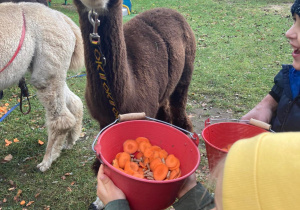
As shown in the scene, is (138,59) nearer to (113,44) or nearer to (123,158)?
(113,44)

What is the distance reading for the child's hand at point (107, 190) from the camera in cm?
121

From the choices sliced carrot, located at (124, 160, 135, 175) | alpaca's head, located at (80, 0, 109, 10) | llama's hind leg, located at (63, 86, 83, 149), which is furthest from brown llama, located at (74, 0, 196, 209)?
llama's hind leg, located at (63, 86, 83, 149)

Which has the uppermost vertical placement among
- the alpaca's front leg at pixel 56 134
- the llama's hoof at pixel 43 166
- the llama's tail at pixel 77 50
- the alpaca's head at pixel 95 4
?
the alpaca's head at pixel 95 4

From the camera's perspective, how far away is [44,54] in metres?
2.71

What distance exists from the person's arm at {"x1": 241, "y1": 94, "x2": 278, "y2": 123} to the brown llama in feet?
2.66

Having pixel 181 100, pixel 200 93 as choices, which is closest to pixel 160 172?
pixel 181 100

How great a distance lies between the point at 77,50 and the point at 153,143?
1.83 m

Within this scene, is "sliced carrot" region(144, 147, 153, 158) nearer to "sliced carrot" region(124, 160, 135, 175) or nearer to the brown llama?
"sliced carrot" region(124, 160, 135, 175)

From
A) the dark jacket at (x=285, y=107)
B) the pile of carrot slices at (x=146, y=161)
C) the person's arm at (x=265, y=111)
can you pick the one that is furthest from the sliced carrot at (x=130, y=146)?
the dark jacket at (x=285, y=107)

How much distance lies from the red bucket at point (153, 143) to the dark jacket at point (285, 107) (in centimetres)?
64

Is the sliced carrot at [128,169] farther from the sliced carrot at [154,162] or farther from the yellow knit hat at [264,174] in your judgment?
the yellow knit hat at [264,174]

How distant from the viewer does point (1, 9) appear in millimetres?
2678

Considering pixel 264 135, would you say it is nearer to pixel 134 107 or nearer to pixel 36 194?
pixel 134 107

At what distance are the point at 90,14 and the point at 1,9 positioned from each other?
1.44m
